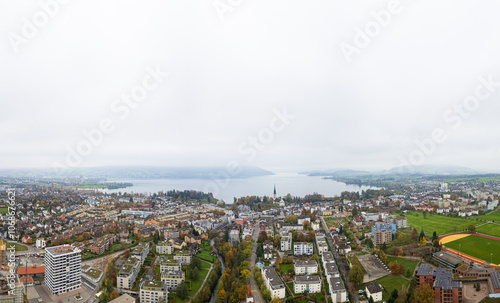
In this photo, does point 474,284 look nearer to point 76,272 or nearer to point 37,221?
point 76,272

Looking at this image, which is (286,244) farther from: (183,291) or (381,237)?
(183,291)

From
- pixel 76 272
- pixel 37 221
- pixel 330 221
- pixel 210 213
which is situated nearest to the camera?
pixel 76 272

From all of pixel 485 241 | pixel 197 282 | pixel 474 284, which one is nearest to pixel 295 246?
pixel 197 282

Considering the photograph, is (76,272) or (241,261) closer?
(76,272)

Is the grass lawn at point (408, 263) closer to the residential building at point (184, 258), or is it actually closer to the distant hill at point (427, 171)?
the residential building at point (184, 258)

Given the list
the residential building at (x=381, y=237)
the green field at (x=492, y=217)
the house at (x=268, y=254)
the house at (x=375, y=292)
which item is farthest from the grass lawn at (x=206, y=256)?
the green field at (x=492, y=217)

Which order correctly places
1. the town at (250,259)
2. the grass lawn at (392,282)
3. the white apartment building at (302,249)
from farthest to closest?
the white apartment building at (302,249), the grass lawn at (392,282), the town at (250,259)

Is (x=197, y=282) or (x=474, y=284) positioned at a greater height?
(x=474, y=284)

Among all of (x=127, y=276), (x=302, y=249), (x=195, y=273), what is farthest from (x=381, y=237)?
(x=127, y=276)
